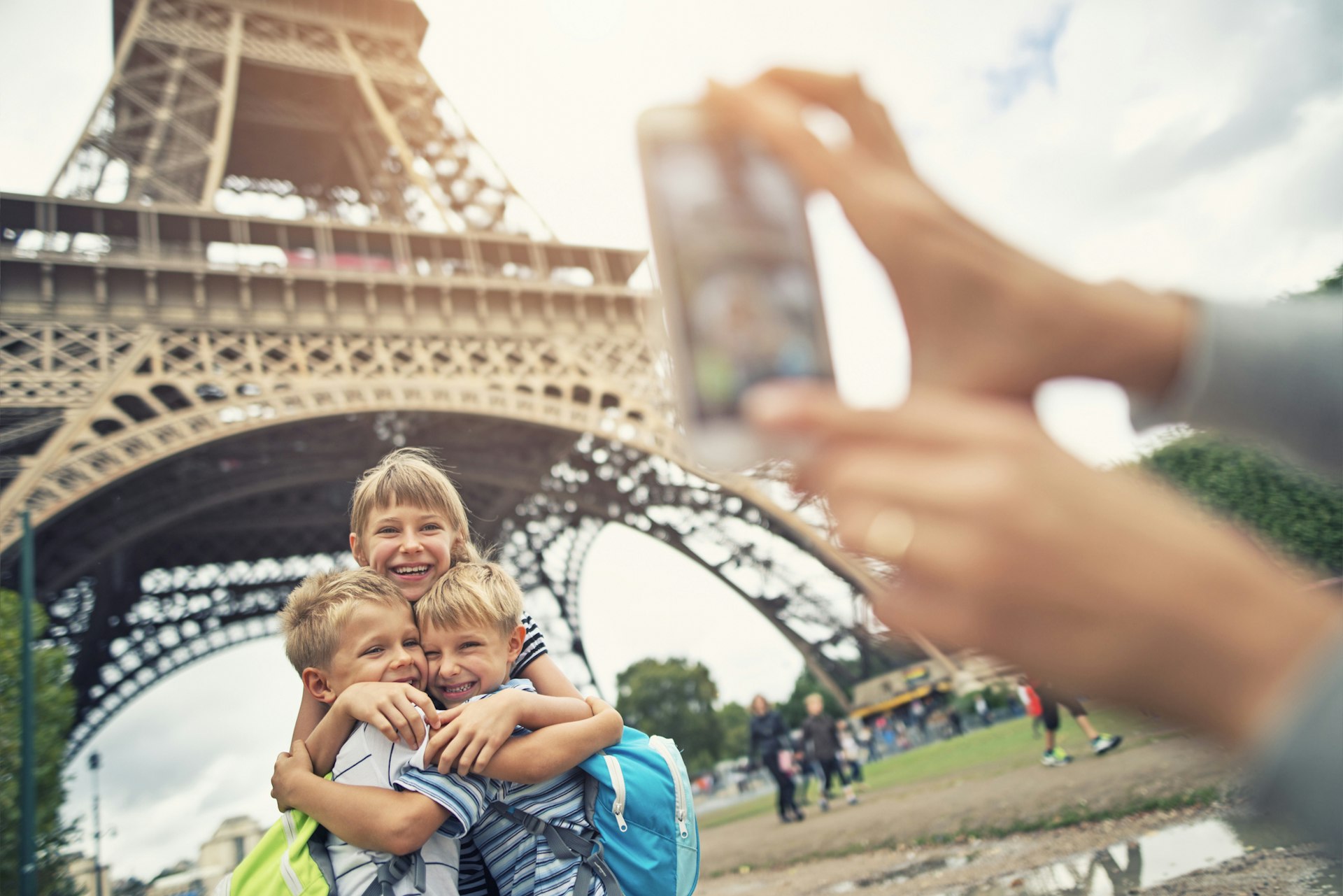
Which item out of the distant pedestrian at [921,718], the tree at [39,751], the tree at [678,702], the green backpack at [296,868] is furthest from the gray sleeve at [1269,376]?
the tree at [678,702]

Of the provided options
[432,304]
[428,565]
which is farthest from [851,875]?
[432,304]

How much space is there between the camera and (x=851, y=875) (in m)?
4.86

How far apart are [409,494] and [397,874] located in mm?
819

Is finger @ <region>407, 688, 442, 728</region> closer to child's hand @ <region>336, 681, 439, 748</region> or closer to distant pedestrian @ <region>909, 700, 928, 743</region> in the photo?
child's hand @ <region>336, 681, 439, 748</region>

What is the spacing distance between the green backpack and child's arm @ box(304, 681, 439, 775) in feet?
0.39

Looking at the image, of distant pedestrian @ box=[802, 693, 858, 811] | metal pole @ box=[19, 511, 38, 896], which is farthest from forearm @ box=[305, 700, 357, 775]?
metal pole @ box=[19, 511, 38, 896]

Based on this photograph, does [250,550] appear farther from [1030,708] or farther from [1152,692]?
[1152,692]

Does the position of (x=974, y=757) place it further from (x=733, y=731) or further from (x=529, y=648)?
(x=733, y=731)

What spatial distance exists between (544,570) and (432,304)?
25.9 feet

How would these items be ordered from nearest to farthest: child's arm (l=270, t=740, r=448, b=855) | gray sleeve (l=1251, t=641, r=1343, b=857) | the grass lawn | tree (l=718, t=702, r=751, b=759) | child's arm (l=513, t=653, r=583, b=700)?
gray sleeve (l=1251, t=641, r=1343, b=857) → child's arm (l=270, t=740, r=448, b=855) → child's arm (l=513, t=653, r=583, b=700) → the grass lawn → tree (l=718, t=702, r=751, b=759)

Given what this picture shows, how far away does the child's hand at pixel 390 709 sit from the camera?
1431 millimetres

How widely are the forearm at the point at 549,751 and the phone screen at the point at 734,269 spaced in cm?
106

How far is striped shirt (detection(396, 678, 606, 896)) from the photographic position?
143cm

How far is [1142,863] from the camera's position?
11.2ft
